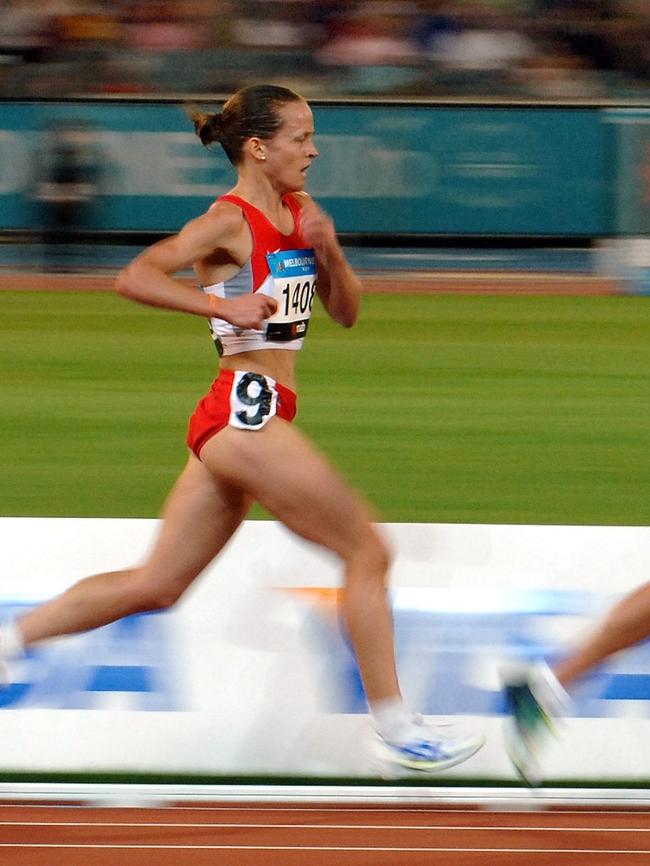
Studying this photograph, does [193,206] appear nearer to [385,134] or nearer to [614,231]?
[385,134]

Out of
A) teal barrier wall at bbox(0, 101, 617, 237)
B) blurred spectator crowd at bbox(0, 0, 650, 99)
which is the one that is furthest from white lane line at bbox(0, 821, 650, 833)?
blurred spectator crowd at bbox(0, 0, 650, 99)

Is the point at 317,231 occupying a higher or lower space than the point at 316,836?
higher

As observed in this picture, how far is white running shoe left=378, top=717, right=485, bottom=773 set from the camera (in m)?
4.15

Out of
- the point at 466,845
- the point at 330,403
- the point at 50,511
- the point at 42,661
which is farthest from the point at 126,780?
the point at 330,403

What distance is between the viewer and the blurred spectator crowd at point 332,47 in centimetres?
1518

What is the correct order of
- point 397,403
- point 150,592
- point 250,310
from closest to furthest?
point 250,310, point 150,592, point 397,403

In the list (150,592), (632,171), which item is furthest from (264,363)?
(632,171)

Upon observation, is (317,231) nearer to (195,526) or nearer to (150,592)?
(195,526)

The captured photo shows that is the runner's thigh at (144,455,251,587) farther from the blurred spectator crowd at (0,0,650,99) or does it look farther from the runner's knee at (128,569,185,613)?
the blurred spectator crowd at (0,0,650,99)

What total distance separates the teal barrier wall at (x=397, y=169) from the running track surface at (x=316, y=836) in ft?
35.9

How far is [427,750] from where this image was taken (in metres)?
4.15

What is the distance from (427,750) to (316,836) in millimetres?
370

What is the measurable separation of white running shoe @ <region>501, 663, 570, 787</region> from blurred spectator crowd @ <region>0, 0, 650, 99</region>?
36.8ft

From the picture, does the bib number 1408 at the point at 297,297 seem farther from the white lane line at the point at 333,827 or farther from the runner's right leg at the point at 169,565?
the white lane line at the point at 333,827
